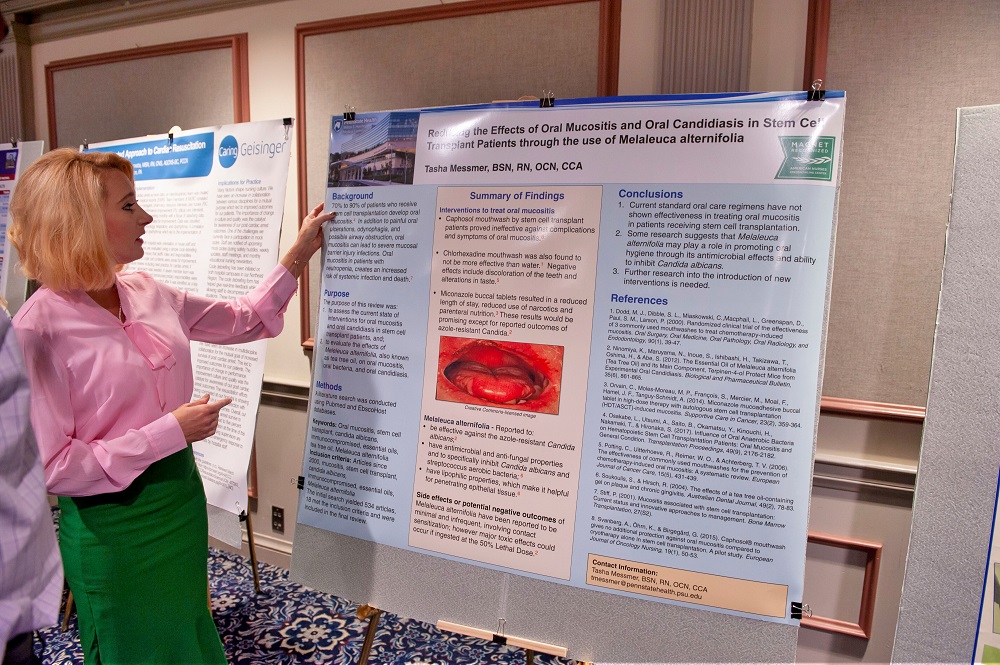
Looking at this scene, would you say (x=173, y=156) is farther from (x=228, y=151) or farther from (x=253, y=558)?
(x=253, y=558)

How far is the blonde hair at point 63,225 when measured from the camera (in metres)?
1.31

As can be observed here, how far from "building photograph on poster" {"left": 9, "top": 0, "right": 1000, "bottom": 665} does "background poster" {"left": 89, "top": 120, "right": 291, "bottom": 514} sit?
1 centimetres

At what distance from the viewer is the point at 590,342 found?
1366 mm

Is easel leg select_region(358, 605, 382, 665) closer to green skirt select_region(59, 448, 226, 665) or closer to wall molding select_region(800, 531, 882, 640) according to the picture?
green skirt select_region(59, 448, 226, 665)

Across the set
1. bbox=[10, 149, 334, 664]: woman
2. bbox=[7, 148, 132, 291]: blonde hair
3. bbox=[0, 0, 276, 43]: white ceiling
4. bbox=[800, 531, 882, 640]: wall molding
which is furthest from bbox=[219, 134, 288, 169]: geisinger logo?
bbox=[800, 531, 882, 640]: wall molding

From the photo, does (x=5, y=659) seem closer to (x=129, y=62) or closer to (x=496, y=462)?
(x=496, y=462)

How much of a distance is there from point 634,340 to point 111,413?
1194mm

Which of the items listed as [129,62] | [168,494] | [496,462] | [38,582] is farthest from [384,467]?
[129,62]

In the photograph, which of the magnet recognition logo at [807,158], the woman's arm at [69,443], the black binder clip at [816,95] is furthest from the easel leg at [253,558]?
the black binder clip at [816,95]

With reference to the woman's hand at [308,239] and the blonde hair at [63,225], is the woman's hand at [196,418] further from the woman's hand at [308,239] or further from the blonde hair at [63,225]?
the woman's hand at [308,239]

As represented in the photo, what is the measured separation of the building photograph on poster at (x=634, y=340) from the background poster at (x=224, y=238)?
13mm

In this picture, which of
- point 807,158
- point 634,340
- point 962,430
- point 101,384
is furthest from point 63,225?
point 962,430

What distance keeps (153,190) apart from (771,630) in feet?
8.51

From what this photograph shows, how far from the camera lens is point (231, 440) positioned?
2156 mm
